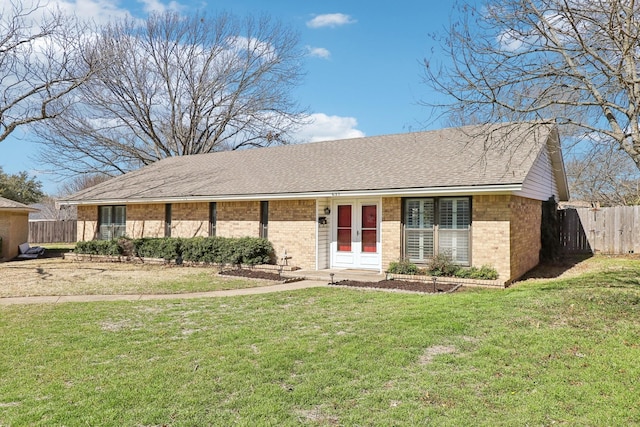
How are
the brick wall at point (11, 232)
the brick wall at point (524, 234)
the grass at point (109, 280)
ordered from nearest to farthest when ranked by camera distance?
1. the grass at point (109, 280)
2. the brick wall at point (524, 234)
3. the brick wall at point (11, 232)

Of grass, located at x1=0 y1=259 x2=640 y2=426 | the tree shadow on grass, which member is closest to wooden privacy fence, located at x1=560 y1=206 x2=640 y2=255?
the tree shadow on grass

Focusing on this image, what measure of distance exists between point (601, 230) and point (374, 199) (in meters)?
10.2

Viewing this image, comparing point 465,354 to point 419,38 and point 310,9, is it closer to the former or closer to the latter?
point 419,38

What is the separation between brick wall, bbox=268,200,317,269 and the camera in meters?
14.2

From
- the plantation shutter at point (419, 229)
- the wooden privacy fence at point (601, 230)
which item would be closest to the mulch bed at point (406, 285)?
the plantation shutter at point (419, 229)

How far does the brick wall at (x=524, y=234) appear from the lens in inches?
456

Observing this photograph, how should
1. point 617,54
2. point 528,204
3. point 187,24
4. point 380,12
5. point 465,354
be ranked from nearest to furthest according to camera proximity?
point 465,354
point 617,54
point 380,12
point 528,204
point 187,24

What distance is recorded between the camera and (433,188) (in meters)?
11.5

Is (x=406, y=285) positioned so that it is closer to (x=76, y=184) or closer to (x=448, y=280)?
(x=448, y=280)

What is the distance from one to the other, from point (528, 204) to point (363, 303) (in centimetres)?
743

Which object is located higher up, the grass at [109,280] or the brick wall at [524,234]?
the brick wall at [524,234]

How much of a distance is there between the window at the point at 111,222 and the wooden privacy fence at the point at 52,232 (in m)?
12.8

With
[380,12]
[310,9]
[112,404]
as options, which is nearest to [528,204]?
[380,12]

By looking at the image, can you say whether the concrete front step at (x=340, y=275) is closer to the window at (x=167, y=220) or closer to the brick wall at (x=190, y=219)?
the brick wall at (x=190, y=219)
